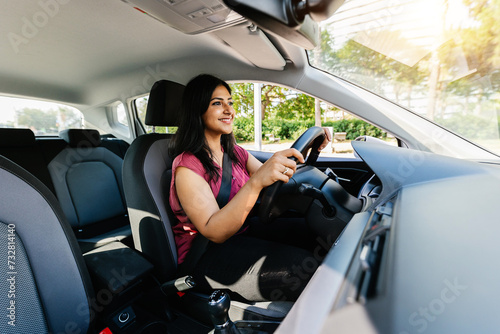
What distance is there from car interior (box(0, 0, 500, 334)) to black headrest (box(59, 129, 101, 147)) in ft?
0.04

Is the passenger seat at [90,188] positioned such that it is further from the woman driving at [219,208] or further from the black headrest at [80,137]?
the woman driving at [219,208]

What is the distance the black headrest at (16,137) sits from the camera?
1779 mm

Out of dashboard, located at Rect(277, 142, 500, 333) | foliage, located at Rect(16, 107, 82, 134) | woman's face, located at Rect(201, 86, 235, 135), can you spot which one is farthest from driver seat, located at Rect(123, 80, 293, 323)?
foliage, located at Rect(16, 107, 82, 134)

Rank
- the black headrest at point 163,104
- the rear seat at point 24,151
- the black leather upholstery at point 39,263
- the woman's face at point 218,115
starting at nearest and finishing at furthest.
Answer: the black leather upholstery at point 39,263
the woman's face at point 218,115
the black headrest at point 163,104
the rear seat at point 24,151

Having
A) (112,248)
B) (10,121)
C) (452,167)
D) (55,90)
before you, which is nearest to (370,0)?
(452,167)

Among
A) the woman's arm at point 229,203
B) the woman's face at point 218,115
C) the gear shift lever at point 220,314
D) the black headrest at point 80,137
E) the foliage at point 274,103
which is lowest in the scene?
the gear shift lever at point 220,314

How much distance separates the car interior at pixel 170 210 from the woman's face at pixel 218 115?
0.32 metres

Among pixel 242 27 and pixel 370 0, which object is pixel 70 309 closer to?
pixel 242 27

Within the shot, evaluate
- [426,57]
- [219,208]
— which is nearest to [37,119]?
[219,208]

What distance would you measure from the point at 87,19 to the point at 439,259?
207 centimetres

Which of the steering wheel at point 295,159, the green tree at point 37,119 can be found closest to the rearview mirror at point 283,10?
the steering wheel at point 295,159

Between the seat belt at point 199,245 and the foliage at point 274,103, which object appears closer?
the seat belt at point 199,245

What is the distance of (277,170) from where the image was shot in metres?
0.98

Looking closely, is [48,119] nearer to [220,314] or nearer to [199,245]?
[199,245]
